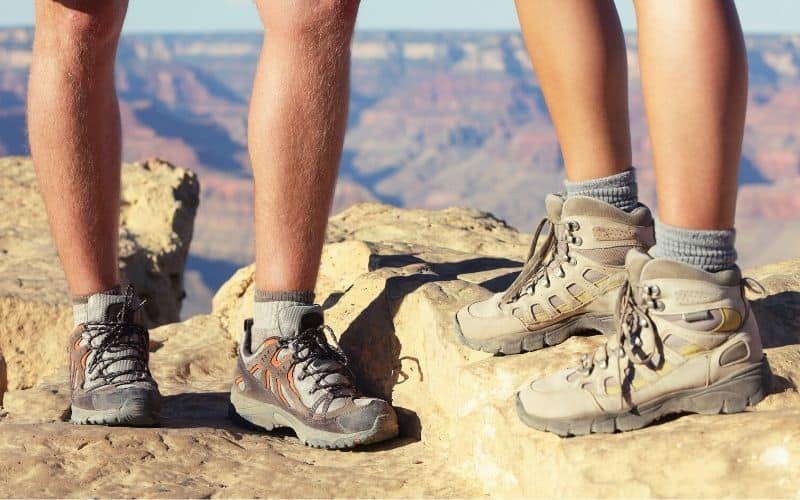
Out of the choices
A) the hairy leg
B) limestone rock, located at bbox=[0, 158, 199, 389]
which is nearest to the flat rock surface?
the hairy leg

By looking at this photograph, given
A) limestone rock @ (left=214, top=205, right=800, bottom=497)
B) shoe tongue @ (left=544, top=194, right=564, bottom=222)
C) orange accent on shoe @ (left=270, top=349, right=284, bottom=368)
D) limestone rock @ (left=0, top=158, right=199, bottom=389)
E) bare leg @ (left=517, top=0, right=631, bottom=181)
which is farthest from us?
limestone rock @ (left=0, top=158, right=199, bottom=389)

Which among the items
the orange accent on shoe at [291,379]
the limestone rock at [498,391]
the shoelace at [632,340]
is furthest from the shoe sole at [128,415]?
the shoelace at [632,340]

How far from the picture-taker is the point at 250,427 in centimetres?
171

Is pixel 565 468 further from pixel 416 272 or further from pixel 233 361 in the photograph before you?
pixel 233 361

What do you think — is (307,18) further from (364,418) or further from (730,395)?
(730,395)

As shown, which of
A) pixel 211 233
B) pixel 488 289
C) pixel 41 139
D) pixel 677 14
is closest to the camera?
pixel 677 14

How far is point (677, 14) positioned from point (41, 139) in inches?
44.6

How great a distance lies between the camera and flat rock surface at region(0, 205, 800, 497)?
114cm

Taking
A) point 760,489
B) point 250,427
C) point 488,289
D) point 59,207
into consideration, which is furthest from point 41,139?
point 760,489

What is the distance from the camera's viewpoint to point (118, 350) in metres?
1.70

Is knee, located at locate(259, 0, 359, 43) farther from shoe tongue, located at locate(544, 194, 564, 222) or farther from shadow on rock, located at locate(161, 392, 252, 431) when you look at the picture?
shadow on rock, located at locate(161, 392, 252, 431)

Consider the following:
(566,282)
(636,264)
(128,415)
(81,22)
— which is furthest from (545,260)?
(81,22)

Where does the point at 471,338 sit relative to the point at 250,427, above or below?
above

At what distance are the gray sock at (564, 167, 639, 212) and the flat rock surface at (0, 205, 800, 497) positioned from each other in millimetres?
244
